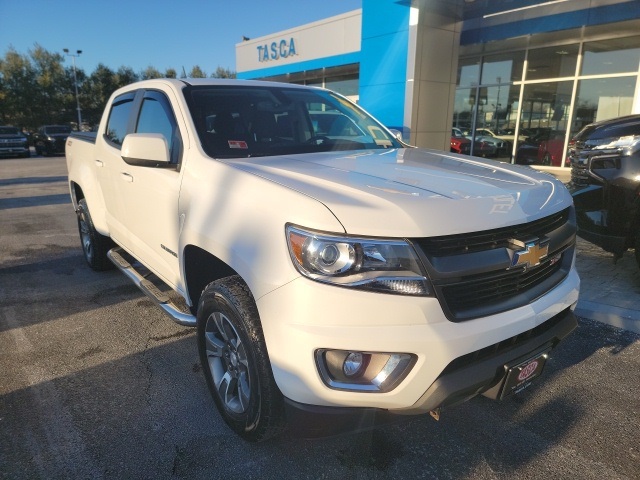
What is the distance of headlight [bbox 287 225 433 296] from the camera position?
174 centimetres

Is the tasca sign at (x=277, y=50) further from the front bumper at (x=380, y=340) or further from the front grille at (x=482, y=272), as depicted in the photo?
the front bumper at (x=380, y=340)

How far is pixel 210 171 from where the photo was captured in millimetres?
2465

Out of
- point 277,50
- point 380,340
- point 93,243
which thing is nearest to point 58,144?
point 277,50

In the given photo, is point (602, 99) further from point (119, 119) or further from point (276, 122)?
point (119, 119)

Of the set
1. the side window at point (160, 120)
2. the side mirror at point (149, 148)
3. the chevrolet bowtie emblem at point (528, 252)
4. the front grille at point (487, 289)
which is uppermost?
the side window at point (160, 120)

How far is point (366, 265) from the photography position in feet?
5.75

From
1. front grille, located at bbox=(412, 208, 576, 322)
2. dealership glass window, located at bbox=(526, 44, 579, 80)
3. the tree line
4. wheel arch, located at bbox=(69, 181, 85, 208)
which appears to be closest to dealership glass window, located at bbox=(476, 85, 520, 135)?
dealership glass window, located at bbox=(526, 44, 579, 80)

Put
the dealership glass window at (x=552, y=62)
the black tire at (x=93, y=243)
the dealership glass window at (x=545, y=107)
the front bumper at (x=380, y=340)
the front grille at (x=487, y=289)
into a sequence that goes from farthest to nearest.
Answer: the dealership glass window at (x=545, y=107), the dealership glass window at (x=552, y=62), the black tire at (x=93, y=243), the front grille at (x=487, y=289), the front bumper at (x=380, y=340)

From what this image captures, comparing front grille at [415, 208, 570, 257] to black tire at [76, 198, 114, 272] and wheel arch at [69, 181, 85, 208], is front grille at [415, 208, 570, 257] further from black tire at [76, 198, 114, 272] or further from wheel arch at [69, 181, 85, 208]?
wheel arch at [69, 181, 85, 208]

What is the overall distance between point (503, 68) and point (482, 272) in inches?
557

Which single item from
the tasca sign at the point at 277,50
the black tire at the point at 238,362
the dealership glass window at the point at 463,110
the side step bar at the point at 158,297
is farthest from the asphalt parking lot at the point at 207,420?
the tasca sign at the point at 277,50

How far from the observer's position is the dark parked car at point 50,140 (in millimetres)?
23812

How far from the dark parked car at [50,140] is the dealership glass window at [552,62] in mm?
22182

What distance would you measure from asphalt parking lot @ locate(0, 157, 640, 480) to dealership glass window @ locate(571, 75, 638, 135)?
9.74m
